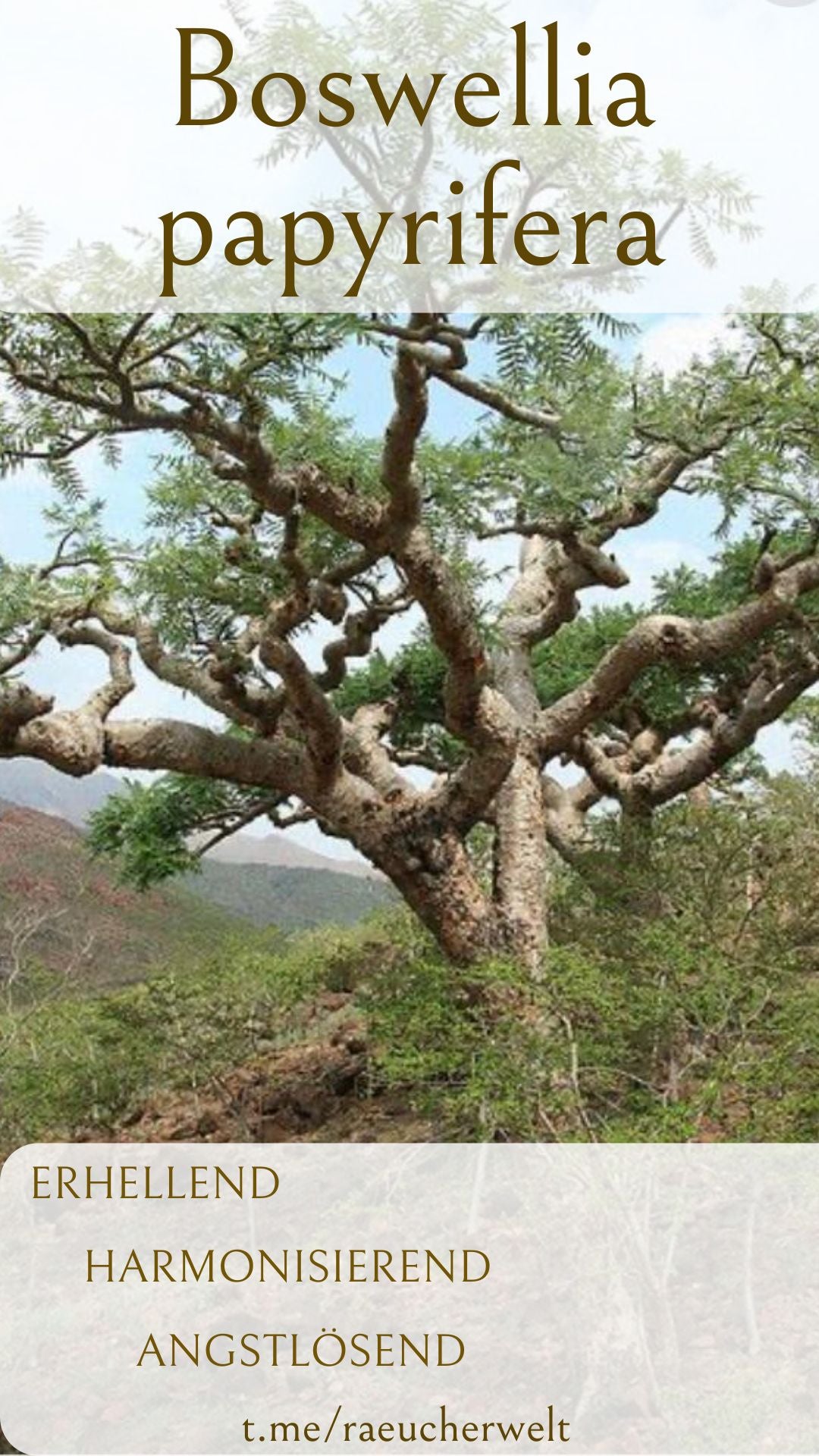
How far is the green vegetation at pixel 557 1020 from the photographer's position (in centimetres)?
520

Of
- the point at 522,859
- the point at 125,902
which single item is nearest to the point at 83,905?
the point at 125,902

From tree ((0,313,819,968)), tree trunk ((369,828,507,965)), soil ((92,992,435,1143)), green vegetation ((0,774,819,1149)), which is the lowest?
soil ((92,992,435,1143))

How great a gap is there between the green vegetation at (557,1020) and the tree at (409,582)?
2.04 feet

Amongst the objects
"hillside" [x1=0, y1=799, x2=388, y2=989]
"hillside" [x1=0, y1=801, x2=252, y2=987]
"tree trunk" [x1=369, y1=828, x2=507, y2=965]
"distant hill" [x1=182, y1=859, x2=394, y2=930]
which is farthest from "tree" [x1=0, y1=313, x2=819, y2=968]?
"distant hill" [x1=182, y1=859, x2=394, y2=930]

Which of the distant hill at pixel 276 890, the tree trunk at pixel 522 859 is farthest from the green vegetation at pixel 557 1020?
the distant hill at pixel 276 890

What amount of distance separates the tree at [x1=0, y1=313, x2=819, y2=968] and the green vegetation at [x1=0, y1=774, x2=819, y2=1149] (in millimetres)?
623

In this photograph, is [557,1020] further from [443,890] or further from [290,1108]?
[290,1108]

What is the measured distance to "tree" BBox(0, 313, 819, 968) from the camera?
5.21 meters

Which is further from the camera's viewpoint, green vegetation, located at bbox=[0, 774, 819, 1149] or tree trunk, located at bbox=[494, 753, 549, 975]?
tree trunk, located at bbox=[494, 753, 549, 975]

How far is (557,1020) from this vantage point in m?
5.54

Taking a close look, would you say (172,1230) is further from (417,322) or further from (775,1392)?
(417,322)

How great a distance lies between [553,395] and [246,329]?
1531mm

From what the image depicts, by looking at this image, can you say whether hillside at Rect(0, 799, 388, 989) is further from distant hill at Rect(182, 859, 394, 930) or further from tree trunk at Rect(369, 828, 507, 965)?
tree trunk at Rect(369, 828, 507, 965)

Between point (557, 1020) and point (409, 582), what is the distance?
6.09 feet
